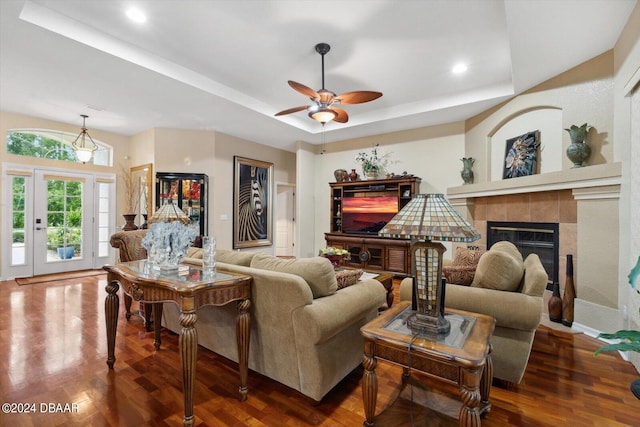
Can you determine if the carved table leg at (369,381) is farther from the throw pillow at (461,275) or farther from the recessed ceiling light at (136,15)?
the recessed ceiling light at (136,15)

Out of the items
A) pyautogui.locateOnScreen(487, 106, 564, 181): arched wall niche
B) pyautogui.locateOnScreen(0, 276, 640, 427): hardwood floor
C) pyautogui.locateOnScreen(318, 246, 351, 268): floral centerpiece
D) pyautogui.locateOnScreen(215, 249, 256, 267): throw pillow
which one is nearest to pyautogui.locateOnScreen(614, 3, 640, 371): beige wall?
pyautogui.locateOnScreen(0, 276, 640, 427): hardwood floor

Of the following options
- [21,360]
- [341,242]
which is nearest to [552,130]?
[341,242]

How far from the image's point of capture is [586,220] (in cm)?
309

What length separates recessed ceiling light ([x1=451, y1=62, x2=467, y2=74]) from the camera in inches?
146

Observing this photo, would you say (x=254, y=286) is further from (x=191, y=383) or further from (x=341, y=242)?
(x=341, y=242)

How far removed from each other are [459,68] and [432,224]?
3317 mm

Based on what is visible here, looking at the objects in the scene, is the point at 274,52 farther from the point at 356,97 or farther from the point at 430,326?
the point at 430,326

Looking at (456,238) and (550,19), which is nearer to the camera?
(456,238)

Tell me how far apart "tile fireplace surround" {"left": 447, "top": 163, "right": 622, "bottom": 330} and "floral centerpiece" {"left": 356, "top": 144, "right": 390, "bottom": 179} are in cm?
260

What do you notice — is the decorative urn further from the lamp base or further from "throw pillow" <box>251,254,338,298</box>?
"throw pillow" <box>251,254,338,298</box>

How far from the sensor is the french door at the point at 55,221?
17.0ft

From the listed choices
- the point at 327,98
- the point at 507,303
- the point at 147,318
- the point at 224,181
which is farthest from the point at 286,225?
the point at 507,303

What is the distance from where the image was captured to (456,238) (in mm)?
1389

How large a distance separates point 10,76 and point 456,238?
18.4 ft
